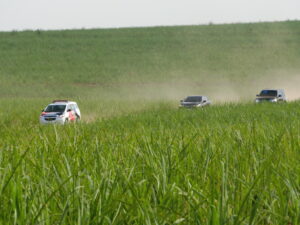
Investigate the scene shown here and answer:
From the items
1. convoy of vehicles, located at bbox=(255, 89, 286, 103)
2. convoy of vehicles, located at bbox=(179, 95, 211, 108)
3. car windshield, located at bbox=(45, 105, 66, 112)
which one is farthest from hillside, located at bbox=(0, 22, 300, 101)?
car windshield, located at bbox=(45, 105, 66, 112)

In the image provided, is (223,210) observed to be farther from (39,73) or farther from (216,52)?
(216,52)

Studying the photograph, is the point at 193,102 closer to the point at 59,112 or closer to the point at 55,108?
the point at 55,108

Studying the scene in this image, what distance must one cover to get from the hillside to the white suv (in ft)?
112

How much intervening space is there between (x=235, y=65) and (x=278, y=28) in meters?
25.2

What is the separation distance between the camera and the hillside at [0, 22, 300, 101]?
75625mm

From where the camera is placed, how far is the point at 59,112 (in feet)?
99.1

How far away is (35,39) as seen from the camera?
105250 mm

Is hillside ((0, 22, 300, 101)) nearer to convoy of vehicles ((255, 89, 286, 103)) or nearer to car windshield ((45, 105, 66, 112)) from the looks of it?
convoy of vehicles ((255, 89, 286, 103))

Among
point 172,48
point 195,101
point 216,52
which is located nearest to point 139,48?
point 172,48

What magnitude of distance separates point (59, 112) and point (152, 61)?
63646 mm

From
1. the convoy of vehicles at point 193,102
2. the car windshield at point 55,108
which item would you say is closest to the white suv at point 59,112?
the car windshield at point 55,108

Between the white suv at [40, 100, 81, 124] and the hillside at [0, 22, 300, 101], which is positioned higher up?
the hillside at [0, 22, 300, 101]

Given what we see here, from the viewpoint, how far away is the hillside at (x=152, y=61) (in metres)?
75.6

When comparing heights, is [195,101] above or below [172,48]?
below
